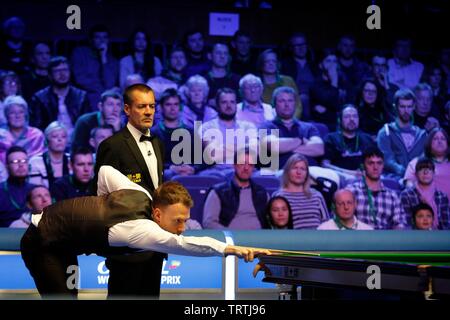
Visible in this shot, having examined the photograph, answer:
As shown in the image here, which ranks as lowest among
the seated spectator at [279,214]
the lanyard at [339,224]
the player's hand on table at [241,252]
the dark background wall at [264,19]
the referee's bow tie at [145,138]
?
the lanyard at [339,224]

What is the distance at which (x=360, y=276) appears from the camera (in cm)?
338

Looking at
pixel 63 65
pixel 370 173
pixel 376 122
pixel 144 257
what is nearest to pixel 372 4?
pixel 376 122

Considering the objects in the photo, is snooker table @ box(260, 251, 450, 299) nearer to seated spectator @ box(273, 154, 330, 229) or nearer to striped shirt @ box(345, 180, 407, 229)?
seated spectator @ box(273, 154, 330, 229)

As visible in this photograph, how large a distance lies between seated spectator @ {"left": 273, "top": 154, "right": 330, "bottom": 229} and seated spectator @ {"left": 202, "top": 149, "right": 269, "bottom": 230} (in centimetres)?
19

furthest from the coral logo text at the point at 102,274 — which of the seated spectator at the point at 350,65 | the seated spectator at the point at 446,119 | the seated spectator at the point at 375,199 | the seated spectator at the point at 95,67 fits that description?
the seated spectator at the point at 446,119

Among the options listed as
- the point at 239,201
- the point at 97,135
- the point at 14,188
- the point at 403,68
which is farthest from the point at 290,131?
the point at 14,188

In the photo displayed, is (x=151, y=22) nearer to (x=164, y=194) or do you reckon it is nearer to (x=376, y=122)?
(x=376, y=122)

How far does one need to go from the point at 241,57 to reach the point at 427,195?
203 centimetres

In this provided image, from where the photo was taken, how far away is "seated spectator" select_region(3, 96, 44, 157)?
6.61 m

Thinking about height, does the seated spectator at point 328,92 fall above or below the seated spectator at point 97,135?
above

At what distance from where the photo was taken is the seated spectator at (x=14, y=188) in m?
6.44

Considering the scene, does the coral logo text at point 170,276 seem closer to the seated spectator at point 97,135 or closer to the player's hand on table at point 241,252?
the seated spectator at point 97,135

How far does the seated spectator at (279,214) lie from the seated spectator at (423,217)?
1.12m

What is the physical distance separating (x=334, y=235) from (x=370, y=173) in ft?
5.84
